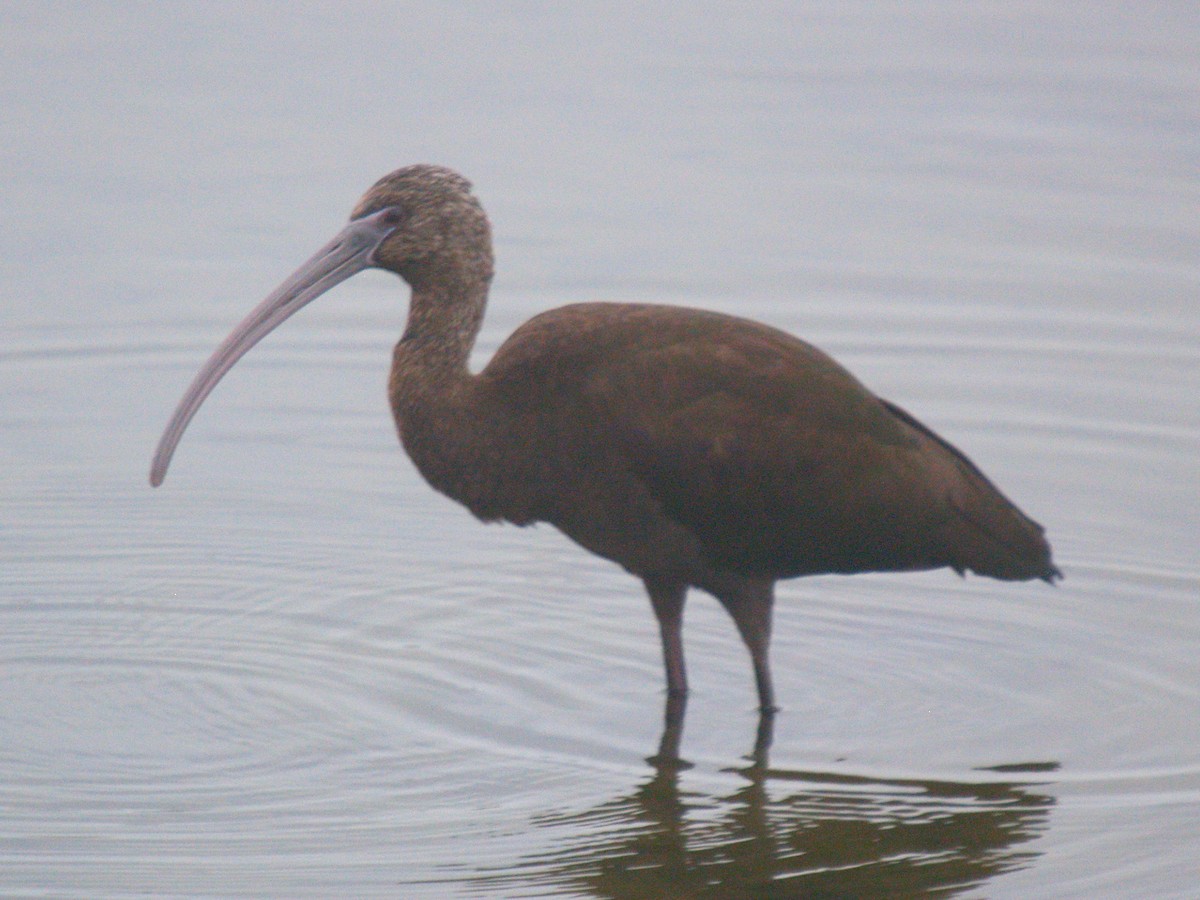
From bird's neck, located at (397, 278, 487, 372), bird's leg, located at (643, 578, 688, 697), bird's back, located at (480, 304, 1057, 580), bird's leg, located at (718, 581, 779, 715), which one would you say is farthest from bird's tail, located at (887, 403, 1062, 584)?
bird's neck, located at (397, 278, 487, 372)

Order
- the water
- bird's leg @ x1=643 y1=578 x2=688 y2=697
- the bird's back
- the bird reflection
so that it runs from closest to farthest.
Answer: the bird reflection < the water < the bird's back < bird's leg @ x1=643 y1=578 x2=688 y2=697

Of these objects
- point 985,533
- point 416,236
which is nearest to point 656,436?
point 416,236

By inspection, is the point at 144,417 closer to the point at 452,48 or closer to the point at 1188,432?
the point at 1188,432

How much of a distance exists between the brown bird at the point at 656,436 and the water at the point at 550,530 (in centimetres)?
53

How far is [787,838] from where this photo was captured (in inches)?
275

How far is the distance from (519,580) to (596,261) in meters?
4.05

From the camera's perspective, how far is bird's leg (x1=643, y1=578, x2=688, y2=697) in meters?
7.61

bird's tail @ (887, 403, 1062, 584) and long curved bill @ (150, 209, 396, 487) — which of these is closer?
long curved bill @ (150, 209, 396, 487)

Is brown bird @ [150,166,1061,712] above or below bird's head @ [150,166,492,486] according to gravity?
below

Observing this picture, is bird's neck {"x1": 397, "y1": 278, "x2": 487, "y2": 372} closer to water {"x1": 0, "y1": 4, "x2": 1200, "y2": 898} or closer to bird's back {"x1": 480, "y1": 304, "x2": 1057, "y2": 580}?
bird's back {"x1": 480, "y1": 304, "x2": 1057, "y2": 580}

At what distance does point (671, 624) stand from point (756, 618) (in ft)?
0.88

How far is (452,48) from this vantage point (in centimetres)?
1630

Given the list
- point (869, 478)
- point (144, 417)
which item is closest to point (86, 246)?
point (144, 417)

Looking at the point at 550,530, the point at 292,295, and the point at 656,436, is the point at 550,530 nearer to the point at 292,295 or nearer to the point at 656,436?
the point at 292,295
